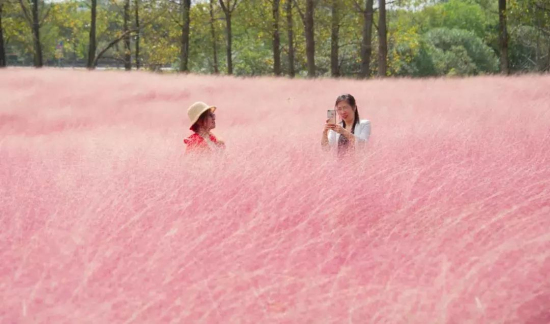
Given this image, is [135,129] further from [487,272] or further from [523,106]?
[487,272]

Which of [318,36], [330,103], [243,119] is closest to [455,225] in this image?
[243,119]

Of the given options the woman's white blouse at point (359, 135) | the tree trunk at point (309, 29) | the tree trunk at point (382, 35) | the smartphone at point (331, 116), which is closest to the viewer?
the smartphone at point (331, 116)

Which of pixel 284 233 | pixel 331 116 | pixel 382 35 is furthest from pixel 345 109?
pixel 382 35

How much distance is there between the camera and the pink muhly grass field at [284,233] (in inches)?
Result: 123

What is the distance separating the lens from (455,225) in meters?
4.10

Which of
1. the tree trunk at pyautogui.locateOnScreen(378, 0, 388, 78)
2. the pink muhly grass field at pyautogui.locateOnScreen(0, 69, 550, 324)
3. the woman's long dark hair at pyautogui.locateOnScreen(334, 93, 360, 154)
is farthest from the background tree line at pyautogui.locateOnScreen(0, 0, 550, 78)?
the pink muhly grass field at pyautogui.locateOnScreen(0, 69, 550, 324)

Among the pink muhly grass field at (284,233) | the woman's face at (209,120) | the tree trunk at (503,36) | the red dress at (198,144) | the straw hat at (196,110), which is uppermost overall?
the tree trunk at (503,36)

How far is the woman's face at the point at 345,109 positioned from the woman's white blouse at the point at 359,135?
142mm

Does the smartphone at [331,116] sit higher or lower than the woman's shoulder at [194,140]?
higher

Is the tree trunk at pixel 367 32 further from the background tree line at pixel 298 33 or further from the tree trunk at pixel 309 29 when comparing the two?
the tree trunk at pixel 309 29

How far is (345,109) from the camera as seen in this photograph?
21.5 feet

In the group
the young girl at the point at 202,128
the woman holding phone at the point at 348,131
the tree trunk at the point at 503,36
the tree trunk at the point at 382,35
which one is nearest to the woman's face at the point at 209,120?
the young girl at the point at 202,128

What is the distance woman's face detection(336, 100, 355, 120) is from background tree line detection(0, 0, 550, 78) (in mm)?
15798

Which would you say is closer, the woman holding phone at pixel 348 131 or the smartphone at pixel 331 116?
the smartphone at pixel 331 116
